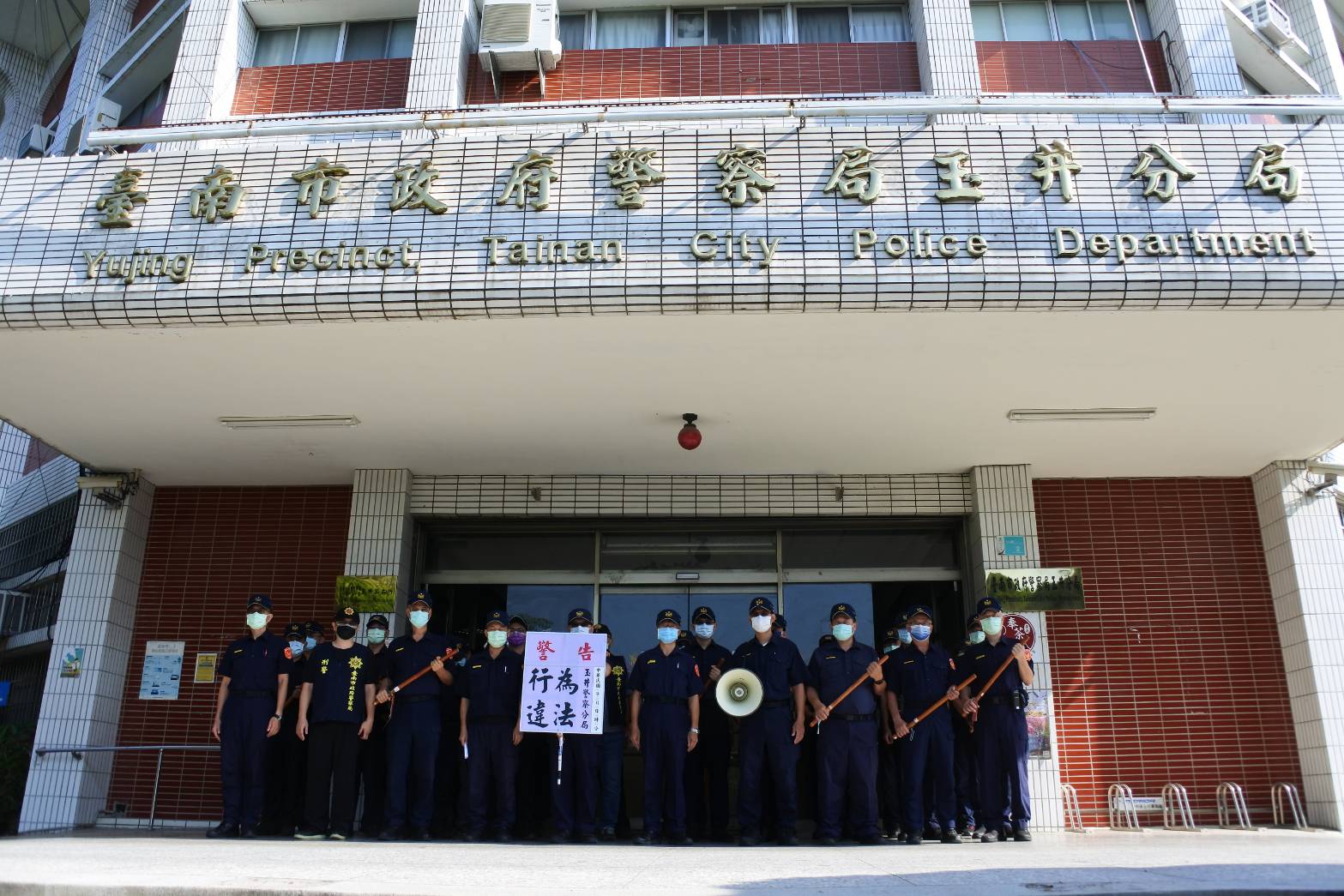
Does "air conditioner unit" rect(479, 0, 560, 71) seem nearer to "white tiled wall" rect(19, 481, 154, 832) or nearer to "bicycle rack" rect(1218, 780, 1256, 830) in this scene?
"white tiled wall" rect(19, 481, 154, 832)

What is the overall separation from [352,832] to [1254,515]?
300 inches

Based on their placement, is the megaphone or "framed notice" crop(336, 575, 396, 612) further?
"framed notice" crop(336, 575, 396, 612)

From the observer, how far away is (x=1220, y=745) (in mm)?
8242

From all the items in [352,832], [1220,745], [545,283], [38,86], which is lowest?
[352,832]

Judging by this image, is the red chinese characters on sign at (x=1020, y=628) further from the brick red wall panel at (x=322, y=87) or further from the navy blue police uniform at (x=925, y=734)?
the brick red wall panel at (x=322, y=87)

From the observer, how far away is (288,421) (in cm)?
762

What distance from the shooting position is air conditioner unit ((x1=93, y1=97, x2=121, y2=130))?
11.9m

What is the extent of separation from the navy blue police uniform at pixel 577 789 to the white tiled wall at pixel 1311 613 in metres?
5.59

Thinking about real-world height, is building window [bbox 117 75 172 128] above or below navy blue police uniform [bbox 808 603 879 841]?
above

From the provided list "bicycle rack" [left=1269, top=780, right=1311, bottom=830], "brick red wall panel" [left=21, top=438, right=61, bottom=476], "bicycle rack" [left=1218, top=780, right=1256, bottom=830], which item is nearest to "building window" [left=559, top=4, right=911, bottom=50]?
"bicycle rack" [left=1218, top=780, right=1256, bottom=830]

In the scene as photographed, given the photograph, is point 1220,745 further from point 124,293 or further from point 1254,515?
point 124,293

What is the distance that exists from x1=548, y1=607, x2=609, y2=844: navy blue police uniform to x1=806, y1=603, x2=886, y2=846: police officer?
57.9 inches

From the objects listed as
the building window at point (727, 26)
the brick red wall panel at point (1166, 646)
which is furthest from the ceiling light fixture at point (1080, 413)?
the building window at point (727, 26)

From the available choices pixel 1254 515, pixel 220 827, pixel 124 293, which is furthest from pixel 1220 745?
pixel 124 293
